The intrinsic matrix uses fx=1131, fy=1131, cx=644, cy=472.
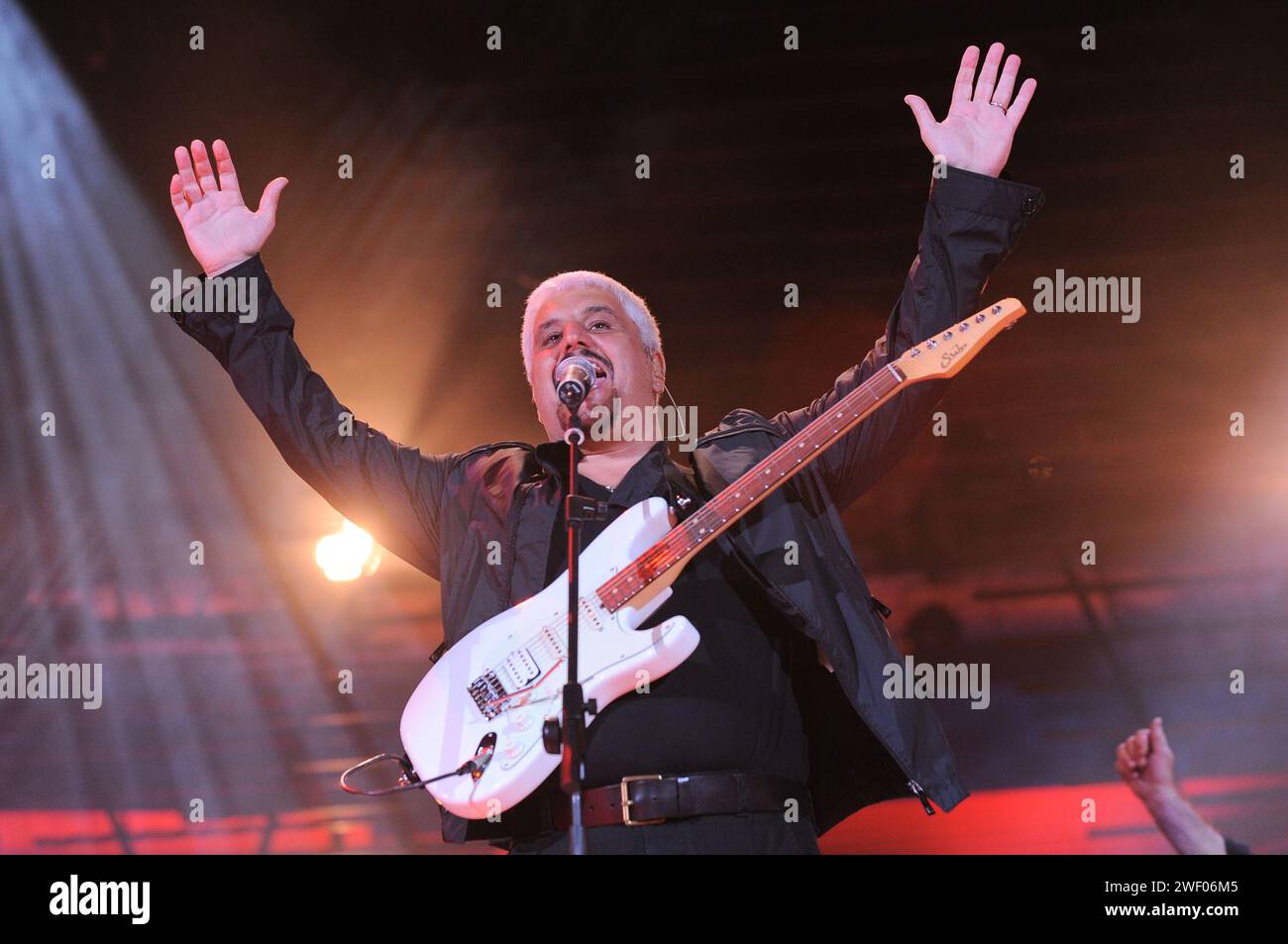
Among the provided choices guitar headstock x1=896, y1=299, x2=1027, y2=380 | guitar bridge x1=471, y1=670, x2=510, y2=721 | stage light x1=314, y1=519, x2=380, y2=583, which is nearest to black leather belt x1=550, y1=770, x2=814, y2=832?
guitar bridge x1=471, y1=670, x2=510, y2=721

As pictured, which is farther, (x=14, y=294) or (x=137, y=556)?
(x=137, y=556)

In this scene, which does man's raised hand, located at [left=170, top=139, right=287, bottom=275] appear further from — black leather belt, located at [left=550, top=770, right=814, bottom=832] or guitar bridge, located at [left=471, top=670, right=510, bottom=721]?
black leather belt, located at [left=550, top=770, right=814, bottom=832]

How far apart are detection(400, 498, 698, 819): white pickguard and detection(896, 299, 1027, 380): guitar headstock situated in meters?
0.63

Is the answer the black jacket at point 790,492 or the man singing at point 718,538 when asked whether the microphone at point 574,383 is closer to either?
the man singing at point 718,538

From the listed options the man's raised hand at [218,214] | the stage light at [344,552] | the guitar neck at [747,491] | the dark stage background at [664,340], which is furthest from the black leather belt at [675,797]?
the stage light at [344,552]

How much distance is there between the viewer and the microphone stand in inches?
73.9

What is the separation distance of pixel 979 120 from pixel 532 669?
5.27 ft

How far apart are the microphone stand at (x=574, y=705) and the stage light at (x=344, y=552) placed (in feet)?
9.60

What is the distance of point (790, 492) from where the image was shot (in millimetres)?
2604

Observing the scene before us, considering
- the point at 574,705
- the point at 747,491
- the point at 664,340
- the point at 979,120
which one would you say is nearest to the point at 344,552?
the point at 664,340

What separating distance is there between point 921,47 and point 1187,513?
2254 mm
